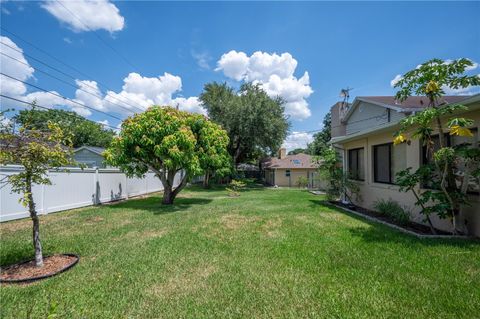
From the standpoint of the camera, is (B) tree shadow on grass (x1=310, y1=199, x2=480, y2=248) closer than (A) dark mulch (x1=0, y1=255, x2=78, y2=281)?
No

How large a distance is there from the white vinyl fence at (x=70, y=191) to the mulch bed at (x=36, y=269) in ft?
7.60

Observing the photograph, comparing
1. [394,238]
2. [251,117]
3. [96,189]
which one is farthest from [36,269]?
[251,117]

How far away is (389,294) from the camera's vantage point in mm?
2879

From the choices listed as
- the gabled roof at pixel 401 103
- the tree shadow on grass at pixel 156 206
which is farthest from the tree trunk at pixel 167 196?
the gabled roof at pixel 401 103

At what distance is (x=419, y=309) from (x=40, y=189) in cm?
1036

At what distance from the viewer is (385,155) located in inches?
324

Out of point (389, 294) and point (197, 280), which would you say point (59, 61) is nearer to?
point (197, 280)

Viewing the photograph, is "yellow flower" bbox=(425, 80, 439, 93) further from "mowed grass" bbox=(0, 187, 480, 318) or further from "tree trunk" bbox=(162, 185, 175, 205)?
"tree trunk" bbox=(162, 185, 175, 205)

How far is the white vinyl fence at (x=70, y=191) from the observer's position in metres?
7.03

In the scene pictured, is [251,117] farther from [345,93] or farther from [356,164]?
[356,164]

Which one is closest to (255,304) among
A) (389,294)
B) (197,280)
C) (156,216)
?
(197,280)

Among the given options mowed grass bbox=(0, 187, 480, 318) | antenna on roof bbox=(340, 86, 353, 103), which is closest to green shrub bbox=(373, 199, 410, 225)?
mowed grass bbox=(0, 187, 480, 318)

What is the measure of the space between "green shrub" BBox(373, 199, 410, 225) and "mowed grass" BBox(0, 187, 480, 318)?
2.56ft

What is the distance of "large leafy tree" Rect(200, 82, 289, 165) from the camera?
22.4 metres
